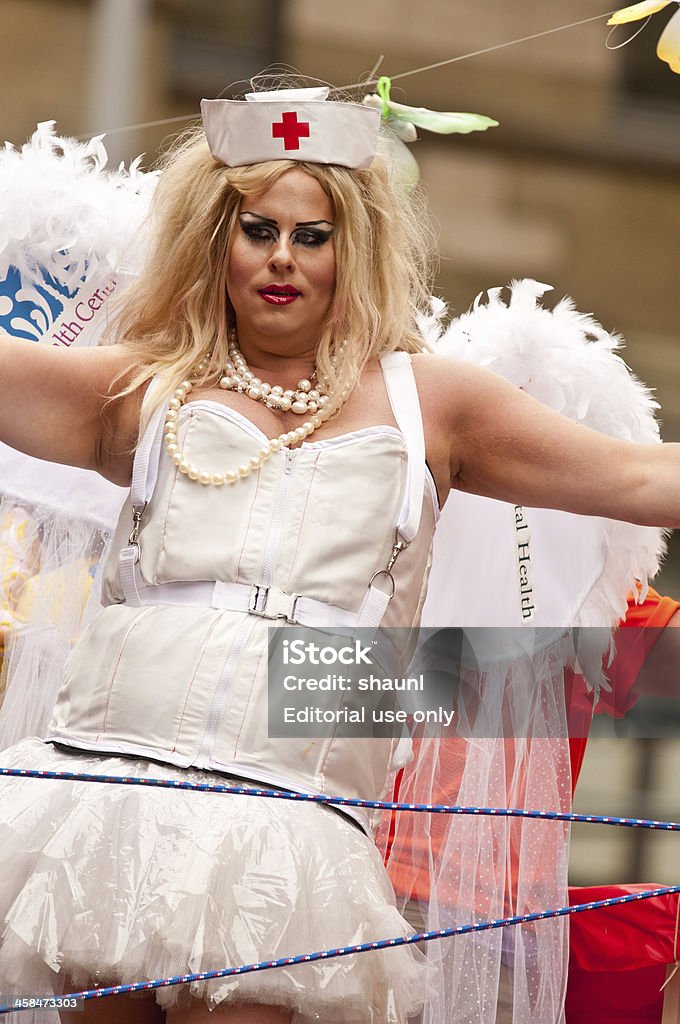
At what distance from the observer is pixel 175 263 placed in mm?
1671

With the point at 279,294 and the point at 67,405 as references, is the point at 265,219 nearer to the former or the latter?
the point at 279,294

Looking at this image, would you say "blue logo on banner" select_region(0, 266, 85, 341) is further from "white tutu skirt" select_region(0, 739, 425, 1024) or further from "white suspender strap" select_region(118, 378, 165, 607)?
→ "white tutu skirt" select_region(0, 739, 425, 1024)

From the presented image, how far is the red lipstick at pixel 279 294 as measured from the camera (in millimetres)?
1586

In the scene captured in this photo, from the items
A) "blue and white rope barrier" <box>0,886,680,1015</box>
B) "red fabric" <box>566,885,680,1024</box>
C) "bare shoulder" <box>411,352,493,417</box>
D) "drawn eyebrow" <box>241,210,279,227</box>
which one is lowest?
"blue and white rope barrier" <box>0,886,680,1015</box>

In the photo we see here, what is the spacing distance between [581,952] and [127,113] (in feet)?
8.03

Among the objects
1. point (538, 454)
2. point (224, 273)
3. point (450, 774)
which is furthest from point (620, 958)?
point (224, 273)

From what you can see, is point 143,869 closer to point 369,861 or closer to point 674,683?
point 369,861

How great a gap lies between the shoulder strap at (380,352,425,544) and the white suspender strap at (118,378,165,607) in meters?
0.25

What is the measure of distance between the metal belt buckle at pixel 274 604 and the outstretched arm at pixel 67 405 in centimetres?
25

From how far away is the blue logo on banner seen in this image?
2146mm

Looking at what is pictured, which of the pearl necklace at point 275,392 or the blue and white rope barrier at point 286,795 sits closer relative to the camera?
the blue and white rope barrier at point 286,795

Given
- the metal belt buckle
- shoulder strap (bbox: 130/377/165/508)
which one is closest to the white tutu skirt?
the metal belt buckle

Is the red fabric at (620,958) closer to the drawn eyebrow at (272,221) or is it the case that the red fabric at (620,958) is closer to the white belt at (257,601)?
the white belt at (257,601)

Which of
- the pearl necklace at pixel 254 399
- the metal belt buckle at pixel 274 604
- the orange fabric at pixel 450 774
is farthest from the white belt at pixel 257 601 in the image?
the orange fabric at pixel 450 774
